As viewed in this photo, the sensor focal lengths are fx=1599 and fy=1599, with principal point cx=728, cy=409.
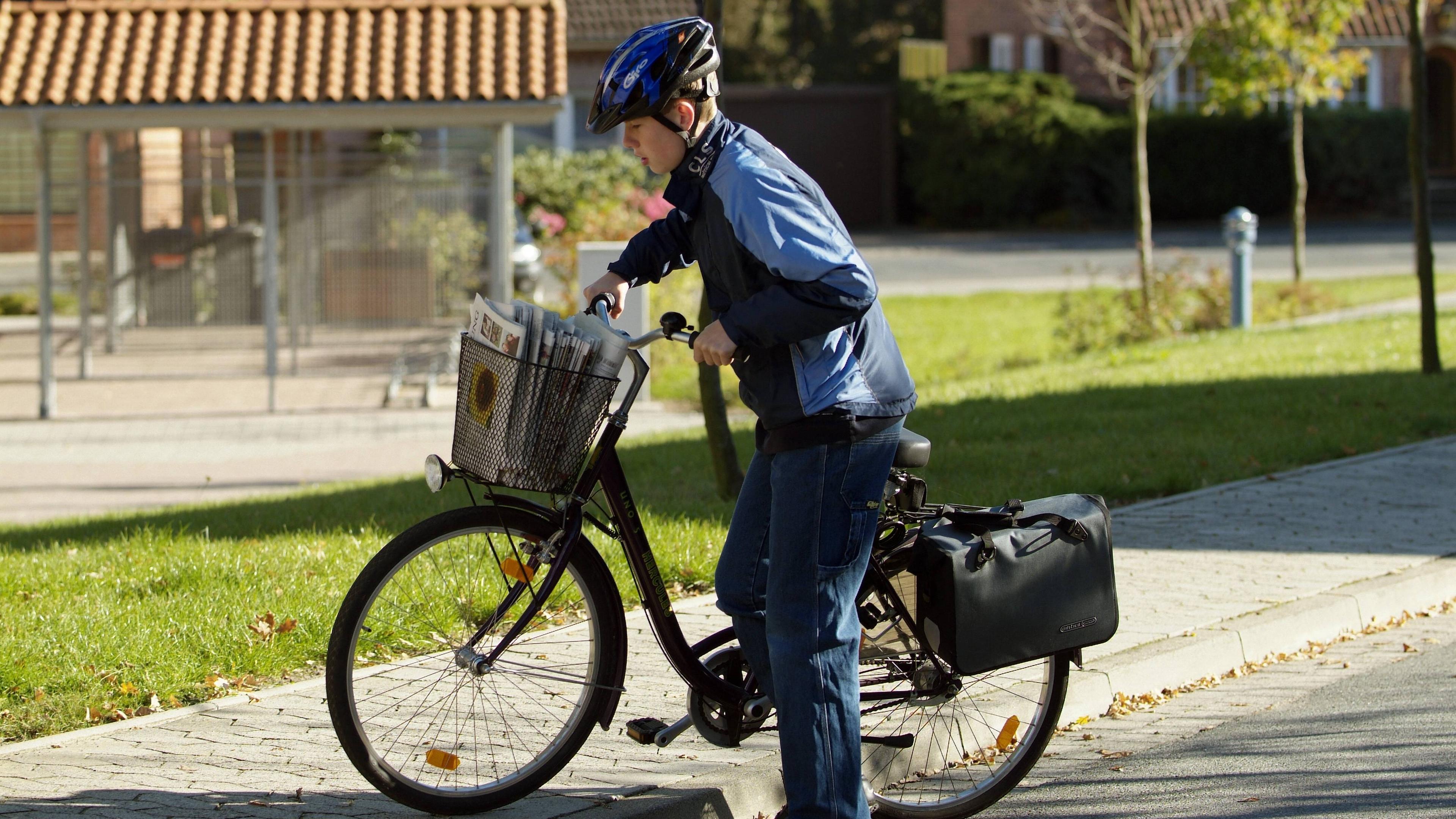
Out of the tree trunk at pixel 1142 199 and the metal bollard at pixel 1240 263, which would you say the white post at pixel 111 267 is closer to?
the tree trunk at pixel 1142 199

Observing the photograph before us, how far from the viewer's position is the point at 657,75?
134 inches

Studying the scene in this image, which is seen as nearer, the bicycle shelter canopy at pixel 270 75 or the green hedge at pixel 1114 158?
the bicycle shelter canopy at pixel 270 75

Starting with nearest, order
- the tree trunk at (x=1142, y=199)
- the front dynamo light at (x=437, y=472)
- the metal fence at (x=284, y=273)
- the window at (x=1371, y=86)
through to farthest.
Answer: the front dynamo light at (x=437, y=472)
the metal fence at (x=284, y=273)
the tree trunk at (x=1142, y=199)
the window at (x=1371, y=86)

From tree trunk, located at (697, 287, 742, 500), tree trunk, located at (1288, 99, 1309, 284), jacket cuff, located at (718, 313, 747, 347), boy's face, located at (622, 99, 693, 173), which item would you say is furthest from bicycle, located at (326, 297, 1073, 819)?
tree trunk, located at (1288, 99, 1309, 284)

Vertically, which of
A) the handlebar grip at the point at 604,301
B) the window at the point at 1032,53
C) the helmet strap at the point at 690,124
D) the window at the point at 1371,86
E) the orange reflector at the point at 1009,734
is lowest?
the orange reflector at the point at 1009,734

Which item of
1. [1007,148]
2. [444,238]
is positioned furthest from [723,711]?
[1007,148]

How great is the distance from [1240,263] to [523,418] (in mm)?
13682

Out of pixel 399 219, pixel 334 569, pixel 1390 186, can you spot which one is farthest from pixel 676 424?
pixel 1390 186

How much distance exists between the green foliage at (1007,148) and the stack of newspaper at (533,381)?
31.0 meters

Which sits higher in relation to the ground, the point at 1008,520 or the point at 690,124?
the point at 690,124

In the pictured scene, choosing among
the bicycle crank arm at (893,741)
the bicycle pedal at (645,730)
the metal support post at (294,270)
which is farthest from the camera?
the metal support post at (294,270)

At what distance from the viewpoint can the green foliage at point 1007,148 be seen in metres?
33.6

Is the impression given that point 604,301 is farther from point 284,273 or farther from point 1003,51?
point 1003,51

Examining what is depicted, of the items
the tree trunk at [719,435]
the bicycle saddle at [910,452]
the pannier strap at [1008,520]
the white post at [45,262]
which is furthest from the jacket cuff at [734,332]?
the white post at [45,262]
